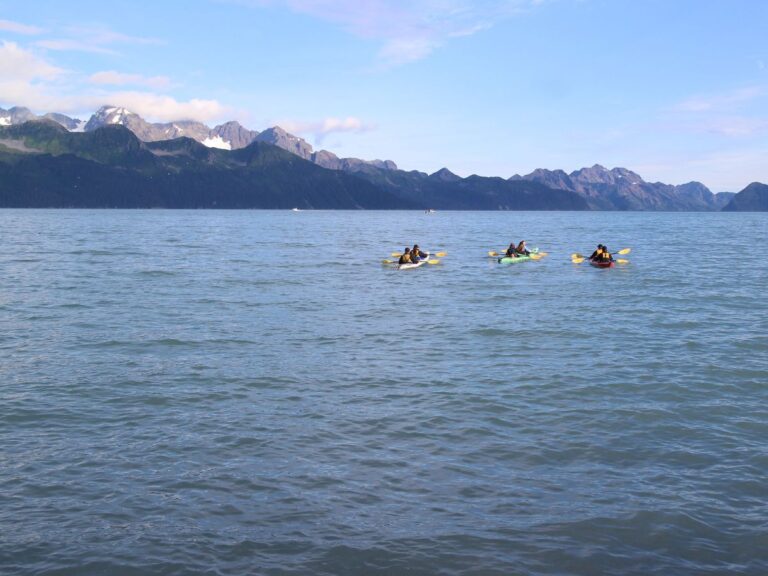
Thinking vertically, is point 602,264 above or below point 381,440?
above

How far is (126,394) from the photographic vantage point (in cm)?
1805

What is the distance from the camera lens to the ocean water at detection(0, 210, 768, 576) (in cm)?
1008

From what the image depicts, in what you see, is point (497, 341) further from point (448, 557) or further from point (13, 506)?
point (13, 506)

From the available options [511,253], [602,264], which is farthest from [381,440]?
[511,253]

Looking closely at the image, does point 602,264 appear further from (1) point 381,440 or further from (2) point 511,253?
(1) point 381,440

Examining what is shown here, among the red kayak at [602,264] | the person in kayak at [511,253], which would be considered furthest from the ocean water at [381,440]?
the person in kayak at [511,253]

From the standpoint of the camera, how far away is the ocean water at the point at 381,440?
33.1 ft

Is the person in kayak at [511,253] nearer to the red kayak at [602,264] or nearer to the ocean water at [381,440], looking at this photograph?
the red kayak at [602,264]

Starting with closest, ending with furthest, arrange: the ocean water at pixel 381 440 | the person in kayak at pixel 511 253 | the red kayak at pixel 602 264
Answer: the ocean water at pixel 381 440, the red kayak at pixel 602 264, the person in kayak at pixel 511 253

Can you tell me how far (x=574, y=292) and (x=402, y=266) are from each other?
52.6ft

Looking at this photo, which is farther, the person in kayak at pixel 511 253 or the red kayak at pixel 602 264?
the person in kayak at pixel 511 253

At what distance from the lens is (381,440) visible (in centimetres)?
1458

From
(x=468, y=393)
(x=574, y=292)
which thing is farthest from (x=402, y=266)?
(x=468, y=393)

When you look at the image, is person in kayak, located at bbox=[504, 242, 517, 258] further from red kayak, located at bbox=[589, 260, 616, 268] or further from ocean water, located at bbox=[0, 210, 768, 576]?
ocean water, located at bbox=[0, 210, 768, 576]
